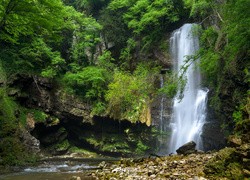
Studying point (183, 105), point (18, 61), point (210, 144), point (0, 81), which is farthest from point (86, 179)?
point (183, 105)

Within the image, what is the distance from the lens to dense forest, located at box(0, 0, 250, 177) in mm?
7508

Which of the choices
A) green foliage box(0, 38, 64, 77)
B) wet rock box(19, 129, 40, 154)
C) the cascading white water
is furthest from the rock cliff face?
wet rock box(19, 129, 40, 154)

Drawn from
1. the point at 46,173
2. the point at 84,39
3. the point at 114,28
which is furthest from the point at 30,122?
the point at 114,28

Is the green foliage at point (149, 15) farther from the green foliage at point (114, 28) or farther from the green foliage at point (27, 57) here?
the green foliage at point (27, 57)

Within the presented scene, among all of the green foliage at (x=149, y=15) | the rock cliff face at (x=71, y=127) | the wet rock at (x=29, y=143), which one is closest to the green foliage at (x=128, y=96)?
the rock cliff face at (x=71, y=127)

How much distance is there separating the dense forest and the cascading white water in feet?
3.90

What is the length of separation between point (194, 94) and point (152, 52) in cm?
673

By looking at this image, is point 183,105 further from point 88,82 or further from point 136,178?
point 136,178

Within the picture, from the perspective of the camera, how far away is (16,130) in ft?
27.3

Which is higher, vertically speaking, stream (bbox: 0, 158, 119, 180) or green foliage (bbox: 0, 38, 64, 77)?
green foliage (bbox: 0, 38, 64, 77)

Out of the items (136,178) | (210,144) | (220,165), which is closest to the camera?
(220,165)

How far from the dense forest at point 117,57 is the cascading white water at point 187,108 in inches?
46.8

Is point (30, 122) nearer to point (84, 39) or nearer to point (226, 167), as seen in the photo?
point (84, 39)

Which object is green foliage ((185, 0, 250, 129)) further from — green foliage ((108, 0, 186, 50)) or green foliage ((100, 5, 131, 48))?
green foliage ((100, 5, 131, 48))
